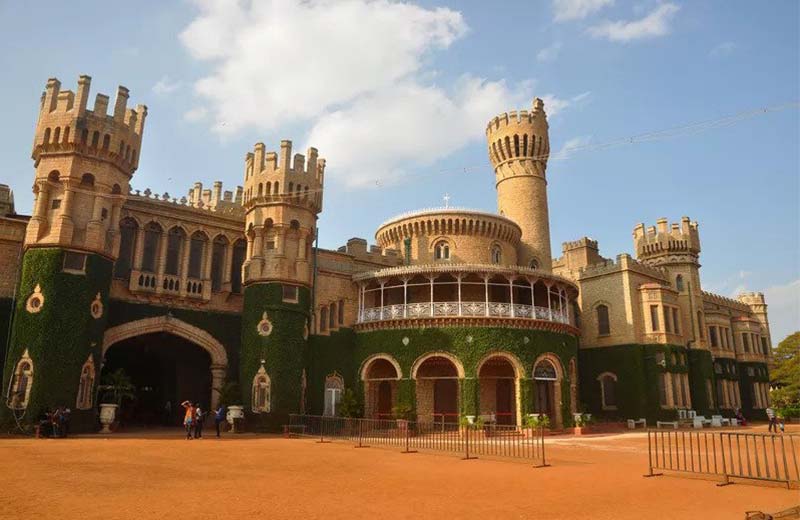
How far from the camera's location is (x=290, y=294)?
3081 cm

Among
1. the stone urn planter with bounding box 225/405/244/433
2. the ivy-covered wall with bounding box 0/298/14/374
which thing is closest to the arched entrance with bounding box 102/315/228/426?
the stone urn planter with bounding box 225/405/244/433

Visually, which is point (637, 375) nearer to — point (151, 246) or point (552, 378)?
point (552, 378)

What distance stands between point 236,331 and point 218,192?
16.3 m

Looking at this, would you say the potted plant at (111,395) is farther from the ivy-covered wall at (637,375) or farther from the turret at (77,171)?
the ivy-covered wall at (637,375)

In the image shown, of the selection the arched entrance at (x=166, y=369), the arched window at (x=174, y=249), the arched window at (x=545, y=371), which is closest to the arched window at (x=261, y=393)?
the arched entrance at (x=166, y=369)

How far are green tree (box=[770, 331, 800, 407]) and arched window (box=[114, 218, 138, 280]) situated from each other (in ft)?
198

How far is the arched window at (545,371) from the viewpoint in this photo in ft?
106

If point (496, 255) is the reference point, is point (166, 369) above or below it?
below

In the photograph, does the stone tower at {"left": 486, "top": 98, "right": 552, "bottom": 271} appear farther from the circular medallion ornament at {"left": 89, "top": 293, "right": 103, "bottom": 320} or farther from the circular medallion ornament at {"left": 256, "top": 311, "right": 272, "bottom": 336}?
the circular medallion ornament at {"left": 89, "top": 293, "right": 103, "bottom": 320}

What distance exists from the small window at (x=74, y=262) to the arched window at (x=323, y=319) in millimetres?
12426

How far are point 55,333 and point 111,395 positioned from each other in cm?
467

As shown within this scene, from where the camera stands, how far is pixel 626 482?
1319 cm

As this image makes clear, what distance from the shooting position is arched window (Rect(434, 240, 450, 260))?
3881 centimetres

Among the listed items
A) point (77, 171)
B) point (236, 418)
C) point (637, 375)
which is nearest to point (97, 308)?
point (77, 171)
